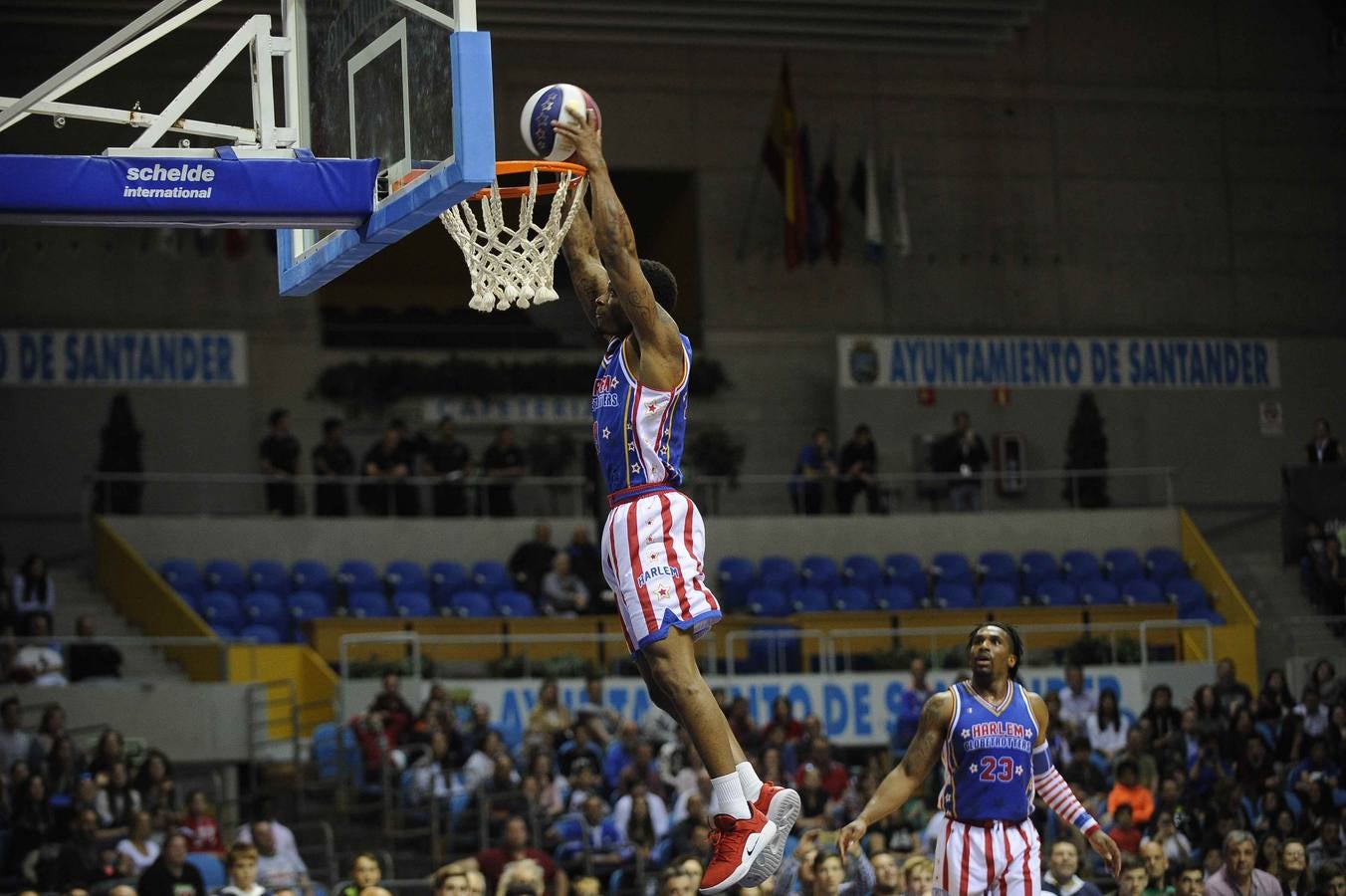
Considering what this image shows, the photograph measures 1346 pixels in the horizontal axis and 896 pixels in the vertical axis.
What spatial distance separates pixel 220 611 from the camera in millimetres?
22156

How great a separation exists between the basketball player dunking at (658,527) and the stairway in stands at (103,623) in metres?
14.6

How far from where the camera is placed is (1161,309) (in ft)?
101

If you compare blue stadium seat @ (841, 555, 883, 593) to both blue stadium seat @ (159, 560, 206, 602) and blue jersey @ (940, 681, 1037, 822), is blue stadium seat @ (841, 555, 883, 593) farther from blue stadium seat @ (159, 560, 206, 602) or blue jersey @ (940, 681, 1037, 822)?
blue jersey @ (940, 681, 1037, 822)

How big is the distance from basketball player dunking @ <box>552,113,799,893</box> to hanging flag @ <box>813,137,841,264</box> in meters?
21.4

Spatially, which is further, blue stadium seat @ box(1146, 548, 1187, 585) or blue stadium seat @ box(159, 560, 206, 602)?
blue stadium seat @ box(1146, 548, 1187, 585)

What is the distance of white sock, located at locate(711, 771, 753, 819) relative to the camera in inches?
301

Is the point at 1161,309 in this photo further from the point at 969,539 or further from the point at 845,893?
the point at 845,893

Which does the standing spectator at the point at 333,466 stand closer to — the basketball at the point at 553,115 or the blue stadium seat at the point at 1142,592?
the blue stadium seat at the point at 1142,592

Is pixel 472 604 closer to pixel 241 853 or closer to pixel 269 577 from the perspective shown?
pixel 269 577

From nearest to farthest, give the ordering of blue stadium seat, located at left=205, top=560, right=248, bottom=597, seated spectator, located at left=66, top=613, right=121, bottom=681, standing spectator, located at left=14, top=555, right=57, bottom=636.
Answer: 1. seated spectator, located at left=66, top=613, right=121, bottom=681
2. standing spectator, located at left=14, top=555, right=57, bottom=636
3. blue stadium seat, located at left=205, top=560, right=248, bottom=597

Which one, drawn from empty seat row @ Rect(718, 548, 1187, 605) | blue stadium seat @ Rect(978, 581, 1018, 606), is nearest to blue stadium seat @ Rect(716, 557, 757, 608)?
empty seat row @ Rect(718, 548, 1187, 605)

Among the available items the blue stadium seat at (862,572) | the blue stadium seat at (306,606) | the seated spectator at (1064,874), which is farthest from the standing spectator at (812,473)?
the seated spectator at (1064,874)

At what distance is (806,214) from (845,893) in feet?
56.3

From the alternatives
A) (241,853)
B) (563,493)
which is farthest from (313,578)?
(241,853)
